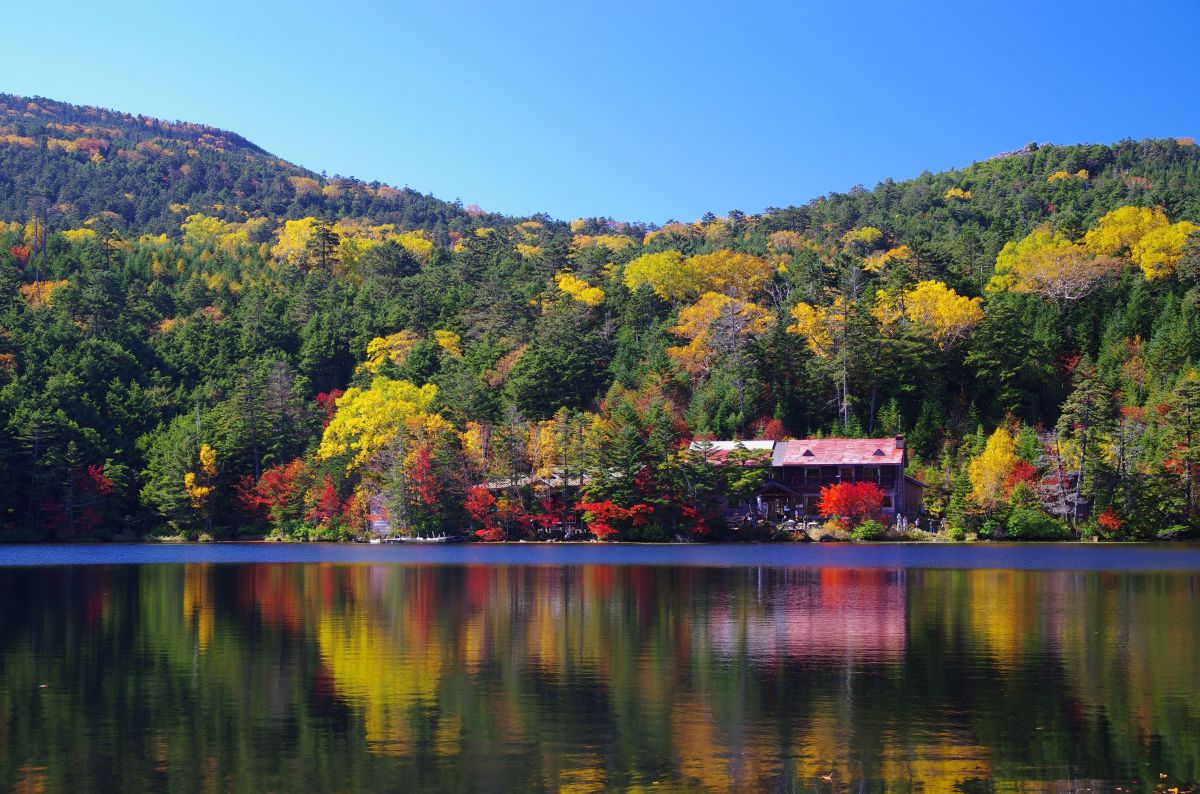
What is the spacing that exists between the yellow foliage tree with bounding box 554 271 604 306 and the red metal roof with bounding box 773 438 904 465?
3509 cm

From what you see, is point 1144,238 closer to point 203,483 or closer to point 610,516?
point 610,516

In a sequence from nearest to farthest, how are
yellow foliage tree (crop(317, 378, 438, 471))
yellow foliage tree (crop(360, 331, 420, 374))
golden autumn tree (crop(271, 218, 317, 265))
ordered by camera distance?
1. yellow foliage tree (crop(317, 378, 438, 471))
2. yellow foliage tree (crop(360, 331, 420, 374))
3. golden autumn tree (crop(271, 218, 317, 265))

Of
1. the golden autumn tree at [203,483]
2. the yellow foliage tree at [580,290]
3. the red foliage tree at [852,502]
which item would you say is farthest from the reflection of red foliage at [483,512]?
the yellow foliage tree at [580,290]

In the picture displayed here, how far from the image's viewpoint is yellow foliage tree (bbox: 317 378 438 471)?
97312 millimetres

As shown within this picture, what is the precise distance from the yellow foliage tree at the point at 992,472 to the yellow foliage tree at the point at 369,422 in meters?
43.7

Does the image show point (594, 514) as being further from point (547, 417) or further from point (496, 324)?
point (496, 324)

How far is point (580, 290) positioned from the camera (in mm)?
123750

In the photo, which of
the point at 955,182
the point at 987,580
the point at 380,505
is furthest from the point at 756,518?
the point at 955,182

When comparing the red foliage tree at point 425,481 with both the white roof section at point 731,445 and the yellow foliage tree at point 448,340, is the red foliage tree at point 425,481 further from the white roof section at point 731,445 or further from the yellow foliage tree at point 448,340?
the yellow foliage tree at point 448,340

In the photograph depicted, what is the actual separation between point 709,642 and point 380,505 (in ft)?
220

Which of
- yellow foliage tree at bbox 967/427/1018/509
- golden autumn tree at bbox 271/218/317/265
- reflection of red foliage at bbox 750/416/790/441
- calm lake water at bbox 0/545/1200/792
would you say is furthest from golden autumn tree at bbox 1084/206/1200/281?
golden autumn tree at bbox 271/218/317/265

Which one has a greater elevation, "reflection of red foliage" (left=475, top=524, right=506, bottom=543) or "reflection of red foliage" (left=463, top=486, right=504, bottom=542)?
"reflection of red foliage" (left=463, top=486, right=504, bottom=542)

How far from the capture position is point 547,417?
10138 cm

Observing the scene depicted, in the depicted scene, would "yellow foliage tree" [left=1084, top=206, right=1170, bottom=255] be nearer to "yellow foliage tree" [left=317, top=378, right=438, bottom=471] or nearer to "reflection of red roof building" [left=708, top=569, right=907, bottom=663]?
"yellow foliage tree" [left=317, top=378, right=438, bottom=471]
